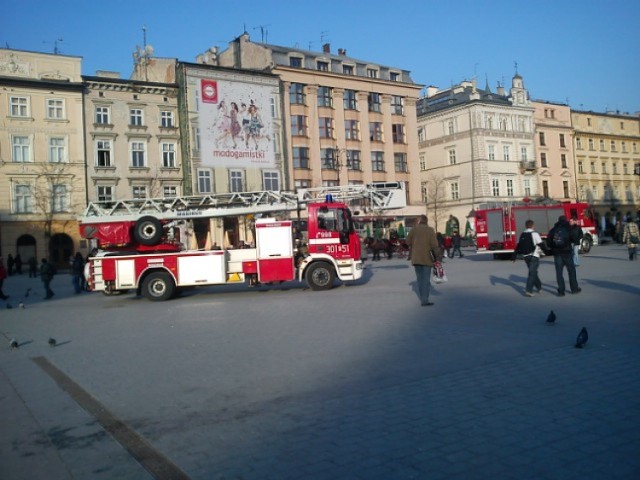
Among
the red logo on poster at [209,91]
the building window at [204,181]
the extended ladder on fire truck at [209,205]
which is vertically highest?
the red logo on poster at [209,91]

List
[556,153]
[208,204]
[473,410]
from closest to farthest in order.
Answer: [473,410], [208,204], [556,153]

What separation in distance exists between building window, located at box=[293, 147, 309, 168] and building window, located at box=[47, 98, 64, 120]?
66.0 feet

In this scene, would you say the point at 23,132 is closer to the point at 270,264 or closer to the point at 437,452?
the point at 270,264

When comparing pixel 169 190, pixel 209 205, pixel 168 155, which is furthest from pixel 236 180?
pixel 209 205

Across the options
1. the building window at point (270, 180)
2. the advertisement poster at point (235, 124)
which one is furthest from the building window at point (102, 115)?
the building window at point (270, 180)

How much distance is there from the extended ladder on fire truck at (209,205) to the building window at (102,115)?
30807 millimetres

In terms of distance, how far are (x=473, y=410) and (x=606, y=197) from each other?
290 ft

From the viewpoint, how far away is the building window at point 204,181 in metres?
51.8

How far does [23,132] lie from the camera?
155 feet

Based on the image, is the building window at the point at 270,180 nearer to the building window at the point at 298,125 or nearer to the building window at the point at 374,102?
the building window at the point at 298,125

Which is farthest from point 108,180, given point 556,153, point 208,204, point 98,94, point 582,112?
point 582,112

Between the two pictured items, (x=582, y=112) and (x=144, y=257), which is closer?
(x=144, y=257)

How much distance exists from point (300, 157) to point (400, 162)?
482 inches

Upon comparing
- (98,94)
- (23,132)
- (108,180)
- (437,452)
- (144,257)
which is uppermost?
(98,94)
